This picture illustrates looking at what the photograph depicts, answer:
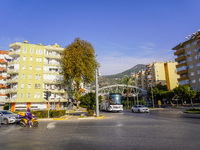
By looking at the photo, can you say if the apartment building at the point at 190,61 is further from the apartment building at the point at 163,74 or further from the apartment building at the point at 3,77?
the apartment building at the point at 3,77

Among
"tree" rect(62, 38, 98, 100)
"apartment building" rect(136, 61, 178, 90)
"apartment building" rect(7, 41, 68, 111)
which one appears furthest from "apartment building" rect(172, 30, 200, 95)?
"apartment building" rect(7, 41, 68, 111)

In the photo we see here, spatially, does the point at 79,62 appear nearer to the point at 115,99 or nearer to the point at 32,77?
the point at 115,99

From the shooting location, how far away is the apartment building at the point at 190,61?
53.7 meters

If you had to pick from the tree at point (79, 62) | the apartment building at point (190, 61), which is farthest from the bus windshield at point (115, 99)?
the apartment building at point (190, 61)

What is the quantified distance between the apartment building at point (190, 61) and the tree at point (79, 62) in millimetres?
38971

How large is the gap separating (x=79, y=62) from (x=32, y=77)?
59.9 feet

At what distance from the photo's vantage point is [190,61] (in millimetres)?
57000

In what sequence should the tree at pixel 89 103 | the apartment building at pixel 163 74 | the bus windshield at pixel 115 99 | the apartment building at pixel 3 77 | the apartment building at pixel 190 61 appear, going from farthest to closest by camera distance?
the apartment building at pixel 163 74
the apartment building at pixel 190 61
the apartment building at pixel 3 77
the bus windshield at pixel 115 99
the tree at pixel 89 103

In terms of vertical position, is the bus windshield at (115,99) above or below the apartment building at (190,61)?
below

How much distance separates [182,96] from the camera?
4806 cm

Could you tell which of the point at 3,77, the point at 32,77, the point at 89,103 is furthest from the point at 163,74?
the point at 3,77

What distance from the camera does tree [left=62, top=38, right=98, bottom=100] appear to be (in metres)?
33.5

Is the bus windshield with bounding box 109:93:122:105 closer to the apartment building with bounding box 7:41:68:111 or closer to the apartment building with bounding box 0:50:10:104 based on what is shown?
the apartment building with bounding box 7:41:68:111

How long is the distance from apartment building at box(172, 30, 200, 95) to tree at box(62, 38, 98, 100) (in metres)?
39.0
